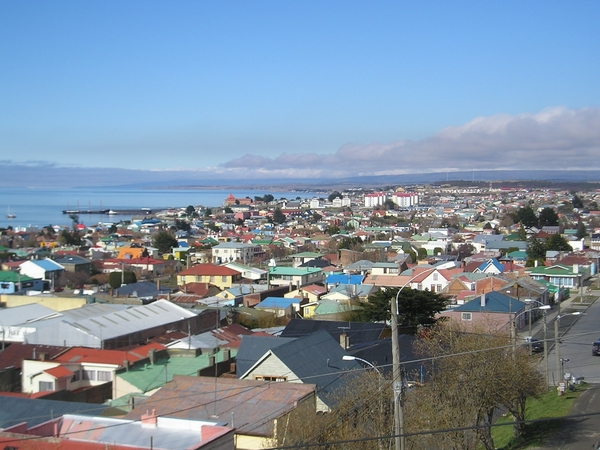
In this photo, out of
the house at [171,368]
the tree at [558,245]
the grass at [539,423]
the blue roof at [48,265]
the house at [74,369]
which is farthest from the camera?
the tree at [558,245]

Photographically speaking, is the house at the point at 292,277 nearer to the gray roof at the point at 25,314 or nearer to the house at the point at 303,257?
the house at the point at 303,257

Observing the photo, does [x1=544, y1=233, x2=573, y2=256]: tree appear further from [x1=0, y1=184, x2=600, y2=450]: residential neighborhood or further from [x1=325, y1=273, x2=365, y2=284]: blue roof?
[x1=325, y1=273, x2=365, y2=284]: blue roof

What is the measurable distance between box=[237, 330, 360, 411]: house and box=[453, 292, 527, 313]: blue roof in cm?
1095

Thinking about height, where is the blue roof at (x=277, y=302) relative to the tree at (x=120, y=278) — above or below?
above

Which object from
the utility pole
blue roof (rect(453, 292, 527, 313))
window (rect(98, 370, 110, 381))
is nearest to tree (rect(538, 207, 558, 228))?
blue roof (rect(453, 292, 527, 313))

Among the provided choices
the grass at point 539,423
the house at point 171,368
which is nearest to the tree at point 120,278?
the house at point 171,368

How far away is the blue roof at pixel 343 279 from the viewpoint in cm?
3488

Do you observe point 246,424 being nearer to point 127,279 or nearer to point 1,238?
point 127,279

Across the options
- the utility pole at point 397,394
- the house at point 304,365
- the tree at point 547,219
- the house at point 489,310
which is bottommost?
the tree at point 547,219

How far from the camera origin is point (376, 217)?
100 meters

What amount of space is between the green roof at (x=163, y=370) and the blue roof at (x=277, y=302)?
1129cm

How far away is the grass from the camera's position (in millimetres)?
10945

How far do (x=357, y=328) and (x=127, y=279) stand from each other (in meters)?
21.0

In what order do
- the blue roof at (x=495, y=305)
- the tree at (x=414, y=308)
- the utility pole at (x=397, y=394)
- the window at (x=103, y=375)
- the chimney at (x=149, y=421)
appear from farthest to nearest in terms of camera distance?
the blue roof at (x=495, y=305) → the tree at (x=414, y=308) → the window at (x=103, y=375) → the chimney at (x=149, y=421) → the utility pole at (x=397, y=394)
